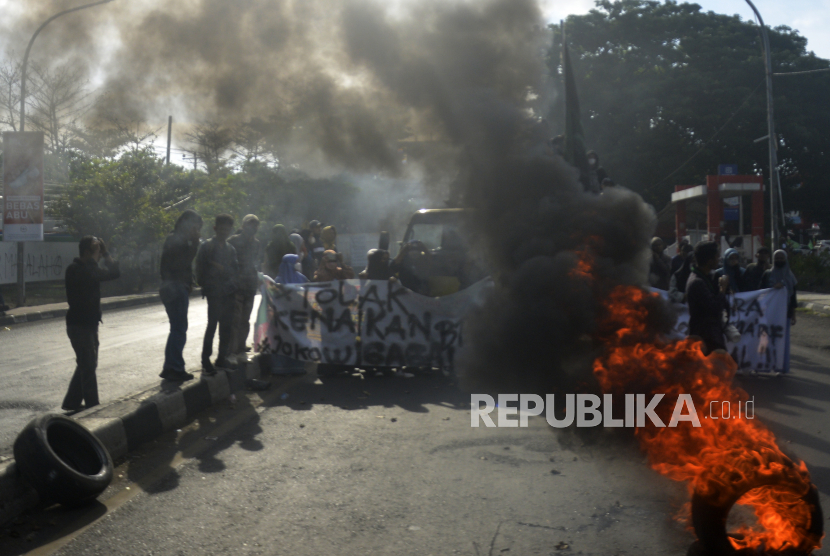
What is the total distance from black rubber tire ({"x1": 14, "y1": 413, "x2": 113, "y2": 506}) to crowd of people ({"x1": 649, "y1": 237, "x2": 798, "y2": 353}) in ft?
14.2

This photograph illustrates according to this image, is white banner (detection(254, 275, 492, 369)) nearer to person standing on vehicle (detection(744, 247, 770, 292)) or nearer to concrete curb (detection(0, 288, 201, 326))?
person standing on vehicle (detection(744, 247, 770, 292))

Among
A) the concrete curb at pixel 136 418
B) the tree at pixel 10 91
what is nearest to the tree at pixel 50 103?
the tree at pixel 10 91

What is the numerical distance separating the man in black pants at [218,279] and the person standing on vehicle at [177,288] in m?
0.27

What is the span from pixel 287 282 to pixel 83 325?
336cm

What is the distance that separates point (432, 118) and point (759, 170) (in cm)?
3730

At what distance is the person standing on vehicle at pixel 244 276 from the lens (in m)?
8.39

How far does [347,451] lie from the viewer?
5.61 metres

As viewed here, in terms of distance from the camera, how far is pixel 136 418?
5844 millimetres

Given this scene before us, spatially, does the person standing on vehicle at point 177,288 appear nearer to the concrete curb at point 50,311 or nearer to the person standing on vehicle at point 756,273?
the person standing on vehicle at point 756,273

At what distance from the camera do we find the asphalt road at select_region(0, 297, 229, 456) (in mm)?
7474

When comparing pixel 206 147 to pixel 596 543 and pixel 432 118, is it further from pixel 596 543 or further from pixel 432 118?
pixel 596 543

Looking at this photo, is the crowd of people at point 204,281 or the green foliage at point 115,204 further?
the green foliage at point 115,204

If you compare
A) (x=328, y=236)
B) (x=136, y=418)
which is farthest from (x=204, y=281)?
(x=328, y=236)

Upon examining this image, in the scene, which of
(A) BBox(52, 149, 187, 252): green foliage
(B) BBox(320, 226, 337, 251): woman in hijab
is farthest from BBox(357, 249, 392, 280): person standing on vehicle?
(A) BBox(52, 149, 187, 252): green foliage
